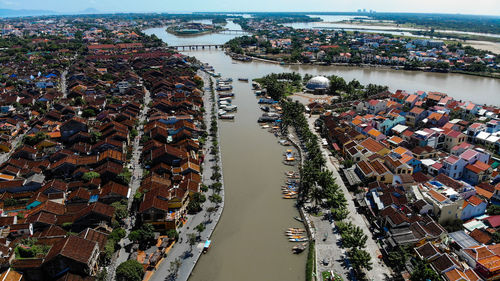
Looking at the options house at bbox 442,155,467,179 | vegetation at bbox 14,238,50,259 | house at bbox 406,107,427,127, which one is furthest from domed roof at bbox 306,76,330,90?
vegetation at bbox 14,238,50,259

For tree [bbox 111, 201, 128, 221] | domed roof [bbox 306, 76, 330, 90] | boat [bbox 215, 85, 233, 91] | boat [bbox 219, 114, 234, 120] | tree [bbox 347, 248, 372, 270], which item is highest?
domed roof [bbox 306, 76, 330, 90]

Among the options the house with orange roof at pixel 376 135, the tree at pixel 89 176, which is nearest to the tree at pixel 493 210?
the house with orange roof at pixel 376 135

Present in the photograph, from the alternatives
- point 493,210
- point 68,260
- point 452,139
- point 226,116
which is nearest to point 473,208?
point 493,210

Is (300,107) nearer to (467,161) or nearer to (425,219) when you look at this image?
(467,161)

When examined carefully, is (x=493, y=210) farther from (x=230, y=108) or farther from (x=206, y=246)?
(x=230, y=108)

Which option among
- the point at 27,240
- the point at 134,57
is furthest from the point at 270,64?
the point at 27,240

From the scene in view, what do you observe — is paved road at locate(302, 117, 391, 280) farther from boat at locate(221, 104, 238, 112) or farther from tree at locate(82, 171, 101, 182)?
boat at locate(221, 104, 238, 112)

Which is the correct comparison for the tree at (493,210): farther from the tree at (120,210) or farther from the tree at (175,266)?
the tree at (120,210)
